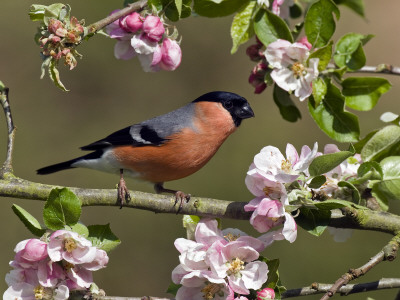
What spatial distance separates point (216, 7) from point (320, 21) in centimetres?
36

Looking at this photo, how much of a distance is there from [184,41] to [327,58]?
4.11 m

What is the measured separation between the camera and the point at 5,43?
5.98 m

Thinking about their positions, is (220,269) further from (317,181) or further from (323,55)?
(323,55)

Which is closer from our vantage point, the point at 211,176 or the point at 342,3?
the point at 342,3

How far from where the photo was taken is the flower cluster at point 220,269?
1718 millimetres

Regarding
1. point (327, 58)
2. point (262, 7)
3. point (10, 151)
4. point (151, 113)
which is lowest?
point (151, 113)

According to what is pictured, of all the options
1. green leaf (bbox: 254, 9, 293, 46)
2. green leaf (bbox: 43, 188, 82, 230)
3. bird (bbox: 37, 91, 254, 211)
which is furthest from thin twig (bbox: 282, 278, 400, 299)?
bird (bbox: 37, 91, 254, 211)

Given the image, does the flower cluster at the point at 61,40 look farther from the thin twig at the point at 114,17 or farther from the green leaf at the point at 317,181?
the green leaf at the point at 317,181

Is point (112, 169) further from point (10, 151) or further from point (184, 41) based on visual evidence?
point (184, 41)

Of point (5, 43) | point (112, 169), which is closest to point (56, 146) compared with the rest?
point (5, 43)

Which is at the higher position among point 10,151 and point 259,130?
point 10,151

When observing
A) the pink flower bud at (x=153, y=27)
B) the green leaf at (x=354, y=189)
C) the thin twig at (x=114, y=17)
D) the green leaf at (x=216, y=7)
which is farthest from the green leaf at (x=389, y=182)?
the thin twig at (x=114, y=17)

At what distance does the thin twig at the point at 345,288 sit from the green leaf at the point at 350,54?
796 millimetres

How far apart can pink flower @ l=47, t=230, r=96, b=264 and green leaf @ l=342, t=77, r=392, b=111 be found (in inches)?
43.9
